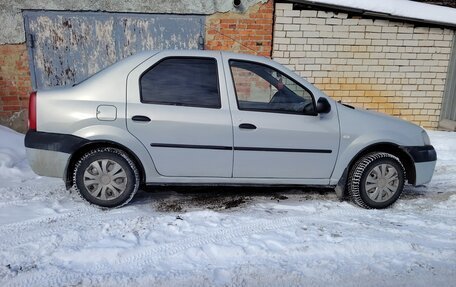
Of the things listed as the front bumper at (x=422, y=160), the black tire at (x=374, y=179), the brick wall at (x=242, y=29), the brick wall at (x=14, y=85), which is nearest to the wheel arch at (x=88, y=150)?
the black tire at (x=374, y=179)

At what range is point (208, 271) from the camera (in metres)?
2.58

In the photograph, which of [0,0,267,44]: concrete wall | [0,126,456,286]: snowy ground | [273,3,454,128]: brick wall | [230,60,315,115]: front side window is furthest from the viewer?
[273,3,454,128]: brick wall

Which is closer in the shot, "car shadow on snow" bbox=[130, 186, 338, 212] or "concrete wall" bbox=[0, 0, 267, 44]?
"car shadow on snow" bbox=[130, 186, 338, 212]

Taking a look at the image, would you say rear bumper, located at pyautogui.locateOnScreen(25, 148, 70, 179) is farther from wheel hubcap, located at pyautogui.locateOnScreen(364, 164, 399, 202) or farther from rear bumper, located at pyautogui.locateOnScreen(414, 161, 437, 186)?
rear bumper, located at pyautogui.locateOnScreen(414, 161, 437, 186)

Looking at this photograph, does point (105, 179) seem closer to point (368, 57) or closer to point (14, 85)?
point (14, 85)

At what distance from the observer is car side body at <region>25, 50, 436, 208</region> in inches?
132

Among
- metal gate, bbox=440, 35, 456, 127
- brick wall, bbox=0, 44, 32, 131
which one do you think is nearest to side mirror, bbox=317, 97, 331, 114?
metal gate, bbox=440, 35, 456, 127

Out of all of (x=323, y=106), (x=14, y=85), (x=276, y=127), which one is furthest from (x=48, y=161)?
(x=14, y=85)

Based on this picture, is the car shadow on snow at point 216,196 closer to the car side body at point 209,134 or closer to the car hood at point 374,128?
the car side body at point 209,134

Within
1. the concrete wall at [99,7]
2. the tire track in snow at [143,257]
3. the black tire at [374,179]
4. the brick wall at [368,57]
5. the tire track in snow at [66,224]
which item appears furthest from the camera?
the brick wall at [368,57]

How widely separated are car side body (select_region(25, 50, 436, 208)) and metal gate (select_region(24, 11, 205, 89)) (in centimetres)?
303

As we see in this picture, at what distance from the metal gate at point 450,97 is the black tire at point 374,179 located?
14.2 ft

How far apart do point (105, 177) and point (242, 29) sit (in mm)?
4075

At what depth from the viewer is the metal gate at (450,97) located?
23.1 ft
